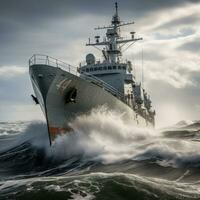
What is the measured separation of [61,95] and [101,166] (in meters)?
7.01

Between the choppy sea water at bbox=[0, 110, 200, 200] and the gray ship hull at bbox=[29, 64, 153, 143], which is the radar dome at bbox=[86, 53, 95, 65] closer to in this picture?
the choppy sea water at bbox=[0, 110, 200, 200]

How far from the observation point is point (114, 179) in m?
12.5

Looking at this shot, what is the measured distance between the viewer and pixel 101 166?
57.3ft

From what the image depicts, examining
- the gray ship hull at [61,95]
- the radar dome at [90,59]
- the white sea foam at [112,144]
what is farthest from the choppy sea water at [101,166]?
the radar dome at [90,59]

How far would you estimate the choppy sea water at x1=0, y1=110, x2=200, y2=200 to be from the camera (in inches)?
450

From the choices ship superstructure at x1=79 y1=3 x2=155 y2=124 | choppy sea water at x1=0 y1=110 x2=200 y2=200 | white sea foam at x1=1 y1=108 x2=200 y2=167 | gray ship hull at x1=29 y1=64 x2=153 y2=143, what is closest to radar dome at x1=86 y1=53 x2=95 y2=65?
ship superstructure at x1=79 y1=3 x2=155 y2=124

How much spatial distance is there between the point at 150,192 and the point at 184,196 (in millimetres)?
974

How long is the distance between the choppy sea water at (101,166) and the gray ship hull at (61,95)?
692mm

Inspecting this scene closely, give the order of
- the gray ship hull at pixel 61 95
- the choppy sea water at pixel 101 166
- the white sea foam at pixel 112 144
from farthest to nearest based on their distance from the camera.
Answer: the gray ship hull at pixel 61 95 < the white sea foam at pixel 112 144 < the choppy sea water at pixel 101 166

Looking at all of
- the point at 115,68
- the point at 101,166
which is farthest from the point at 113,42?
the point at 101,166

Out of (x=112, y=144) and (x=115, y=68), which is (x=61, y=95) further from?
(x=115, y=68)

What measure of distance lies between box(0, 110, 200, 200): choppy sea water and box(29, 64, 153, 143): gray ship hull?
2.27 feet

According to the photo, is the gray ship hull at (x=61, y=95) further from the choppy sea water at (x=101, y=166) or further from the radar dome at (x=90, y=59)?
the radar dome at (x=90, y=59)

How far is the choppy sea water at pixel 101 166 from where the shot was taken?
37.5 ft
